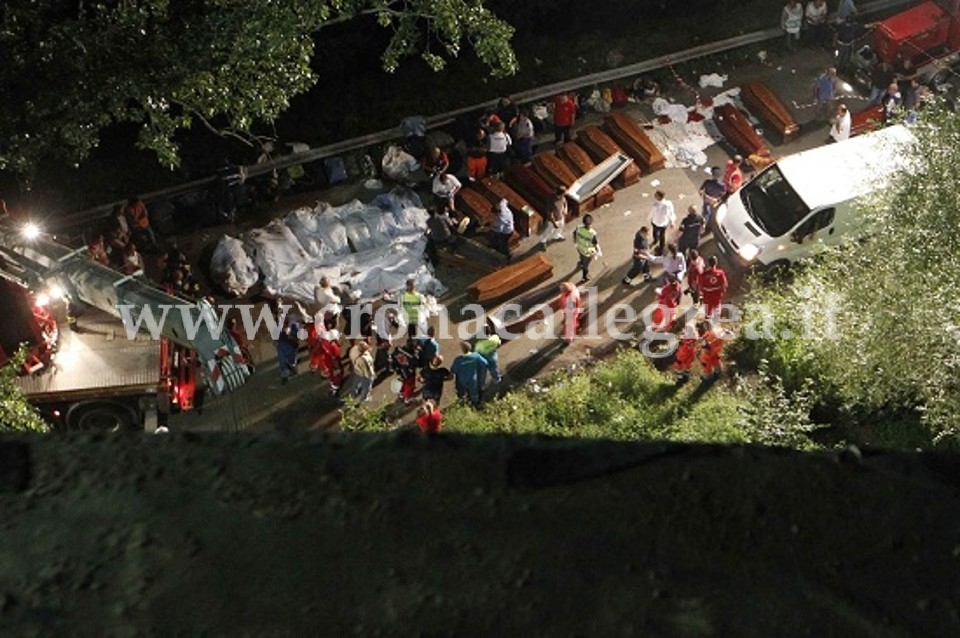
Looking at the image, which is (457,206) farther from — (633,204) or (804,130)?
(804,130)

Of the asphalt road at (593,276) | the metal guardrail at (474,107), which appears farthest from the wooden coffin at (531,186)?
the metal guardrail at (474,107)

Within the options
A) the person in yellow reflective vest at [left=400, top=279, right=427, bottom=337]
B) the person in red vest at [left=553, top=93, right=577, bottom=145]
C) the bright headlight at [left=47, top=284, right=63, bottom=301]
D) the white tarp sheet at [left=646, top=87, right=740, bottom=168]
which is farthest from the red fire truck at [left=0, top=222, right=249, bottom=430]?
the white tarp sheet at [left=646, top=87, right=740, bottom=168]

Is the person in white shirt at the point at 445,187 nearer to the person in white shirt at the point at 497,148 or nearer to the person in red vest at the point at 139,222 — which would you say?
the person in white shirt at the point at 497,148

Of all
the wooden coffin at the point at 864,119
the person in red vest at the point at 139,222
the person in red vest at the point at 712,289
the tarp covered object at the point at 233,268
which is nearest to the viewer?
the person in red vest at the point at 712,289

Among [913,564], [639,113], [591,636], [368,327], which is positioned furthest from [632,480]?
[639,113]

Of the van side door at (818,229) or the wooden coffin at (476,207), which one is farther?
the wooden coffin at (476,207)

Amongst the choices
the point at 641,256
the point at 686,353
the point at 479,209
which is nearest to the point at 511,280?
the point at 479,209

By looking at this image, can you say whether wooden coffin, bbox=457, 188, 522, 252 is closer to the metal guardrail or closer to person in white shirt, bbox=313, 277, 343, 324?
the metal guardrail
